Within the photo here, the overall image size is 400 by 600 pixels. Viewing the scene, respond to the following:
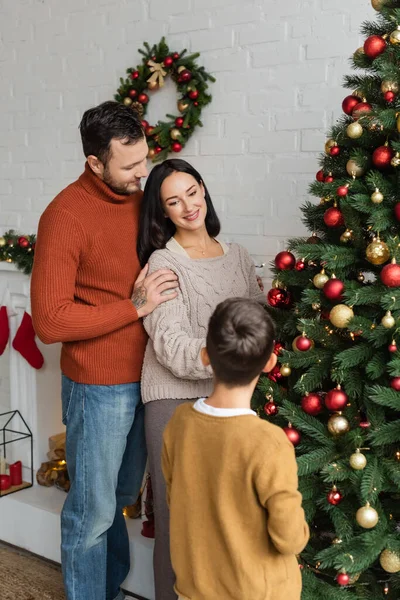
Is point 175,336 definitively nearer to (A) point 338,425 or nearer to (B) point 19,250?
(A) point 338,425

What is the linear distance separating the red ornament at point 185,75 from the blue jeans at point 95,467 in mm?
1247

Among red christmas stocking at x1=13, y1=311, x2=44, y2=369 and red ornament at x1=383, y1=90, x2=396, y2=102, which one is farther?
red christmas stocking at x1=13, y1=311, x2=44, y2=369

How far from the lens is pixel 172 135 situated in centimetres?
279

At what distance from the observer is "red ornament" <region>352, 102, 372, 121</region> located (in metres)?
1.69

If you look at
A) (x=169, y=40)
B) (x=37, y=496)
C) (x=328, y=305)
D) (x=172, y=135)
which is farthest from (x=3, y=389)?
(x=328, y=305)

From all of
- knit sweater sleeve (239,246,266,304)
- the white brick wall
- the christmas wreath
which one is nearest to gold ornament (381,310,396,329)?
knit sweater sleeve (239,246,266,304)

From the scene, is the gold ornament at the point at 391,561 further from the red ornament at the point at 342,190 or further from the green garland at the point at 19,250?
the green garland at the point at 19,250

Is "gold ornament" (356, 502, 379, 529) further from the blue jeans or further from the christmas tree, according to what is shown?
the blue jeans

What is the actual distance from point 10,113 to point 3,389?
4.47 ft

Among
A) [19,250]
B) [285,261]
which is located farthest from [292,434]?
[19,250]

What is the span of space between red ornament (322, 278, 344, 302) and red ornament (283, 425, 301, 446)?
13.4 inches

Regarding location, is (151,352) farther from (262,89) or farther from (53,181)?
(53,181)

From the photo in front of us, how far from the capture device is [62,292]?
1950 millimetres

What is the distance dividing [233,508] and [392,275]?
24.3 inches
